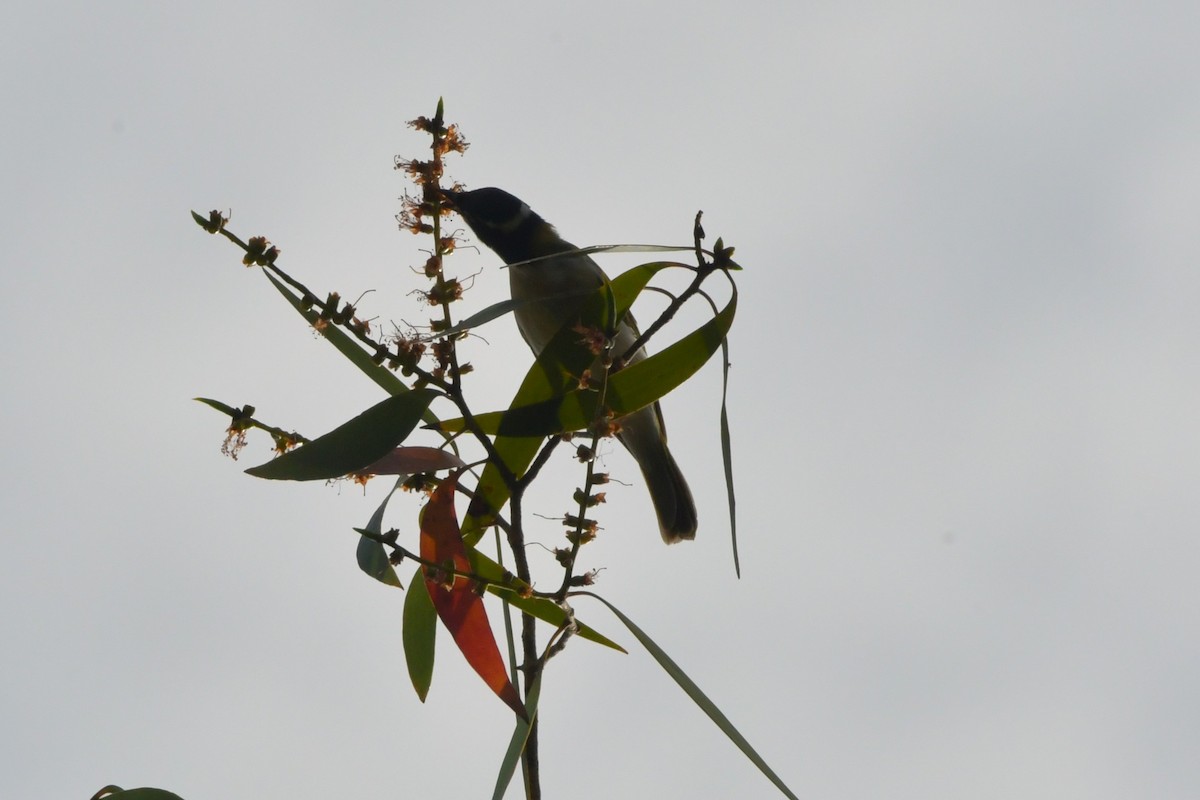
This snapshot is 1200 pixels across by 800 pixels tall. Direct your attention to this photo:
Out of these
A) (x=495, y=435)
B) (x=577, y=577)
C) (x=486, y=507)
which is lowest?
(x=577, y=577)

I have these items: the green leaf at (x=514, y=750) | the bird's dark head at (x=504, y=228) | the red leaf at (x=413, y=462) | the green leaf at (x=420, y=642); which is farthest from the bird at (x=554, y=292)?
the green leaf at (x=514, y=750)

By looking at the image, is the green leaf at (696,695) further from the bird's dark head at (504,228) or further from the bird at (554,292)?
the bird's dark head at (504,228)

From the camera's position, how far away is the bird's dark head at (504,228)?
4.02 m

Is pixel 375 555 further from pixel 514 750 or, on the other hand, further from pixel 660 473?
pixel 660 473

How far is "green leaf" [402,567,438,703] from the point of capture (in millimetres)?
2027

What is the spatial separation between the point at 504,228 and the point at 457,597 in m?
2.44

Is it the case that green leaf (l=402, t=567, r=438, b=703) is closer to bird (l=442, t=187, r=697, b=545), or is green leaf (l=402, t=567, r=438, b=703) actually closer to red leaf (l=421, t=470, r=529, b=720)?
red leaf (l=421, t=470, r=529, b=720)

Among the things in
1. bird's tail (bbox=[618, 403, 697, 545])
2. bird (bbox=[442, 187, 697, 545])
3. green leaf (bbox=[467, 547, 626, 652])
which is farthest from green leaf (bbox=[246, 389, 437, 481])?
bird's tail (bbox=[618, 403, 697, 545])

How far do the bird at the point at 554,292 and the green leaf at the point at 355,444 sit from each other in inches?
75.9

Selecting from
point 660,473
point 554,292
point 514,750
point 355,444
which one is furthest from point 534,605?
point 660,473

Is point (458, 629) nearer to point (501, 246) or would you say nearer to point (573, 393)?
point (573, 393)

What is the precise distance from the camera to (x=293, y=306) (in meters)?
1.80

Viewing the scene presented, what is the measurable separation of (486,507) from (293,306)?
0.46 meters

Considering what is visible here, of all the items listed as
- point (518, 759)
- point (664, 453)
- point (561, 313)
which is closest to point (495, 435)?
point (518, 759)
